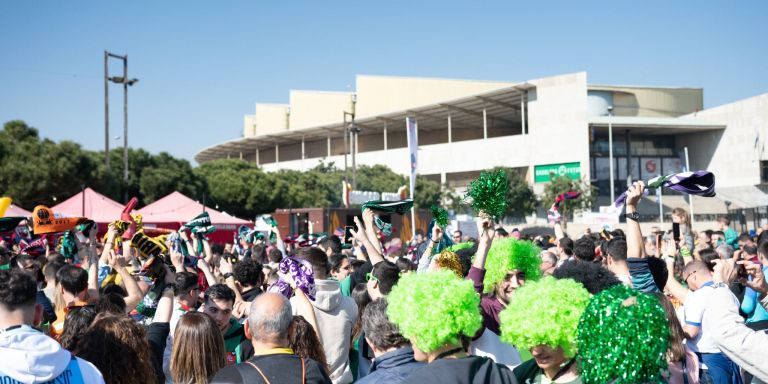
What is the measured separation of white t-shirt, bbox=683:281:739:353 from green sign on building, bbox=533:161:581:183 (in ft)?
182

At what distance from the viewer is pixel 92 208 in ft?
66.3

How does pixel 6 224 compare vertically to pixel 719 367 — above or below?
above

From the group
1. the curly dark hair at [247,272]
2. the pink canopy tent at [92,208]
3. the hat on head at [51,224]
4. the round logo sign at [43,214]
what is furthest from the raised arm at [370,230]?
the pink canopy tent at [92,208]

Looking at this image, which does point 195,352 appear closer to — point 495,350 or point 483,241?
point 495,350

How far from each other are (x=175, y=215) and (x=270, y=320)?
1934 cm

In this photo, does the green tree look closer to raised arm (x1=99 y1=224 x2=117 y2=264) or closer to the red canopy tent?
the red canopy tent

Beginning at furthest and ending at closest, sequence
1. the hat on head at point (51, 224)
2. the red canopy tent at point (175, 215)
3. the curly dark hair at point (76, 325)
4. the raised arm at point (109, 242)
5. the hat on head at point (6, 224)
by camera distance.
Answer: the red canopy tent at point (175, 215)
the hat on head at point (6, 224)
the hat on head at point (51, 224)
the raised arm at point (109, 242)
the curly dark hair at point (76, 325)

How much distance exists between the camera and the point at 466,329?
302cm

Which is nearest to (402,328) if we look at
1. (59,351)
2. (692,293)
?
(59,351)

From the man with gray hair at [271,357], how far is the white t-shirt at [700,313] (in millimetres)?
2611

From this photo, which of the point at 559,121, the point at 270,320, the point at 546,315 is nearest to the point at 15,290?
the point at 270,320

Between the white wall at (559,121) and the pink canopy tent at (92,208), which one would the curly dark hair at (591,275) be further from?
the white wall at (559,121)

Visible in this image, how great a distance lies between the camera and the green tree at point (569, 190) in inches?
2144

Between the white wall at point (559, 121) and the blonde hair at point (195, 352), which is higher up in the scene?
the white wall at point (559, 121)
